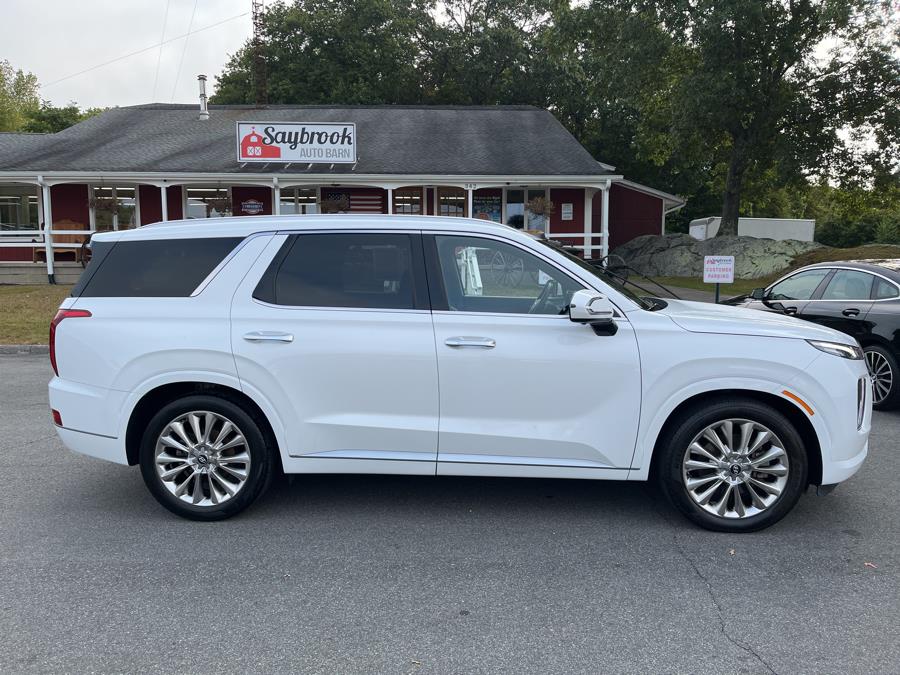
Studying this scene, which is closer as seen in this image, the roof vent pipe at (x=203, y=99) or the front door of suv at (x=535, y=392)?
the front door of suv at (x=535, y=392)

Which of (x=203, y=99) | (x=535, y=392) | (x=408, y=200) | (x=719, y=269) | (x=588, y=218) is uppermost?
(x=203, y=99)

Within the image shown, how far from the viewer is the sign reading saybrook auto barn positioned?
22.8 metres

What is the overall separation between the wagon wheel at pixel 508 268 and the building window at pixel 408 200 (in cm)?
2194

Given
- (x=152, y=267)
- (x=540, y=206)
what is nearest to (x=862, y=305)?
(x=152, y=267)

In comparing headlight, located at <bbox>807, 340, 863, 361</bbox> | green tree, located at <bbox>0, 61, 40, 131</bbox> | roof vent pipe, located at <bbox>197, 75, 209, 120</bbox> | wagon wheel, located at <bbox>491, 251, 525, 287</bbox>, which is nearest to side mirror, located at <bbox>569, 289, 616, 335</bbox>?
wagon wheel, located at <bbox>491, 251, 525, 287</bbox>

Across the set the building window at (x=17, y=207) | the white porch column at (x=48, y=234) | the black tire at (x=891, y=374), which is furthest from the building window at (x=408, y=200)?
the black tire at (x=891, y=374)

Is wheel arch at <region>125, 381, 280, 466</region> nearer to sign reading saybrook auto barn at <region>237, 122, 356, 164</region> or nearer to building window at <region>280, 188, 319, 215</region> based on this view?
sign reading saybrook auto barn at <region>237, 122, 356, 164</region>

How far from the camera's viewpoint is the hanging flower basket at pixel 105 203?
23.2 metres

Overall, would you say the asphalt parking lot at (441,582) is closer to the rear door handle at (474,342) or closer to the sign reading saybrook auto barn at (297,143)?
the rear door handle at (474,342)

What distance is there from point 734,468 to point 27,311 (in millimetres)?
15491

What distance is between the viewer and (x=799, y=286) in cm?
866

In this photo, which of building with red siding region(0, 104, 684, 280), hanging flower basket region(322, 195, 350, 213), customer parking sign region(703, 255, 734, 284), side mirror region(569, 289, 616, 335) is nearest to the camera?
side mirror region(569, 289, 616, 335)

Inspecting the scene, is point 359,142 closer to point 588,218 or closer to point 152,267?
point 588,218

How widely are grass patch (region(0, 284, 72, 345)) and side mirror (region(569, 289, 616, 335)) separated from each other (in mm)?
10753
